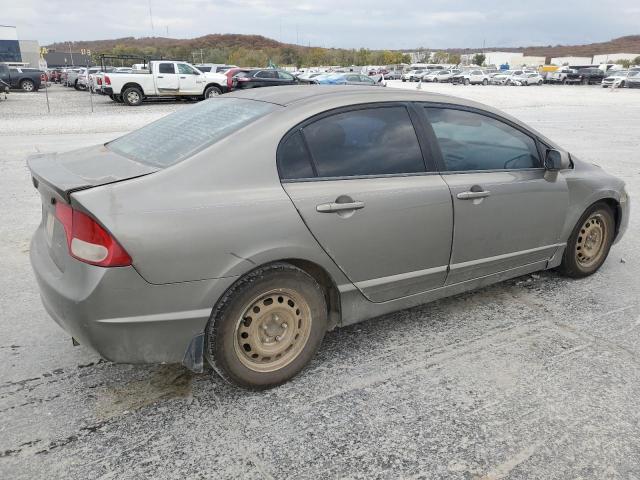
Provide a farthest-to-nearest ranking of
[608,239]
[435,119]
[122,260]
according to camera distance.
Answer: [608,239] < [435,119] < [122,260]

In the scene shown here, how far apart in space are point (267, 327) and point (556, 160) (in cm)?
242

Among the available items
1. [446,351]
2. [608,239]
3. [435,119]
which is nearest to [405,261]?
[446,351]

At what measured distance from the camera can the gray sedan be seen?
2434mm

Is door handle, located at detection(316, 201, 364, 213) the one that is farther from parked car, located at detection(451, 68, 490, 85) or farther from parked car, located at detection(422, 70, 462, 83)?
parked car, located at detection(422, 70, 462, 83)

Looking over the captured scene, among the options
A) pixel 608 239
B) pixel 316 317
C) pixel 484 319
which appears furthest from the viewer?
pixel 608 239

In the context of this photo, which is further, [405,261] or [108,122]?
[108,122]

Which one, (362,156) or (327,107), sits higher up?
(327,107)

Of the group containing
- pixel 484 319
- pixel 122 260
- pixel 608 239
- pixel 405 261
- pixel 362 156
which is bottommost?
pixel 484 319

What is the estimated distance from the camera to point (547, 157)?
3832 mm

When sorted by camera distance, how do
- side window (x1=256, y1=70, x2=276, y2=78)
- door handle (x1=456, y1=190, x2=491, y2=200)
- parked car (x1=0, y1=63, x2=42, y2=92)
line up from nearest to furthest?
door handle (x1=456, y1=190, x2=491, y2=200)
side window (x1=256, y1=70, x2=276, y2=78)
parked car (x1=0, y1=63, x2=42, y2=92)

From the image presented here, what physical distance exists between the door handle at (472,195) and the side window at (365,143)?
0.32 metres

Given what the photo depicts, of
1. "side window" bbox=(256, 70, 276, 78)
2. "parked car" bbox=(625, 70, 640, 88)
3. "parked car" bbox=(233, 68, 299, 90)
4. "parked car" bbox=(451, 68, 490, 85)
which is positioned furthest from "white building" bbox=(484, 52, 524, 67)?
"side window" bbox=(256, 70, 276, 78)

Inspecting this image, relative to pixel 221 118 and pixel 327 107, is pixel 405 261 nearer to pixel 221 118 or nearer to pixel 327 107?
pixel 327 107

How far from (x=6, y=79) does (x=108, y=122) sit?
19.0 metres
